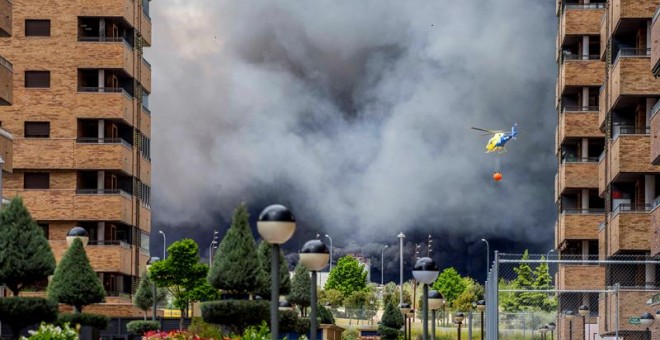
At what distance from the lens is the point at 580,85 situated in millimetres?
79562

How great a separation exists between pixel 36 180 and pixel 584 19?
3166cm

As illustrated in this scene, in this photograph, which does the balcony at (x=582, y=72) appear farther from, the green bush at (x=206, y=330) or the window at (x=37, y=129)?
the green bush at (x=206, y=330)

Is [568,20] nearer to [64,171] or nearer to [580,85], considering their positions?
[580,85]

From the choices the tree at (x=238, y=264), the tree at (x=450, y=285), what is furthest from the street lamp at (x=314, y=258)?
the tree at (x=450, y=285)

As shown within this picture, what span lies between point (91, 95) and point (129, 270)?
10.7 m

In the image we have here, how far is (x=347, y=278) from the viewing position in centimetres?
17738

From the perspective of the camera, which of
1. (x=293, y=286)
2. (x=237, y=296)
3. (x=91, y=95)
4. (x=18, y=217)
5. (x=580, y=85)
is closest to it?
(x=18, y=217)

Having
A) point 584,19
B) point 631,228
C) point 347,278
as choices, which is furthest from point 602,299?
point 347,278

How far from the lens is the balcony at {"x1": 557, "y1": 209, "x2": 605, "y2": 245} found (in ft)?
260

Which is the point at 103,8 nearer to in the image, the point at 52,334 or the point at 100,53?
the point at 100,53

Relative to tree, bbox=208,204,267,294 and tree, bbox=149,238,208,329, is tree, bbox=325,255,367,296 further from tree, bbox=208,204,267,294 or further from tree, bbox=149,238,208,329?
tree, bbox=208,204,267,294

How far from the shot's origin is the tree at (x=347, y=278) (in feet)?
579

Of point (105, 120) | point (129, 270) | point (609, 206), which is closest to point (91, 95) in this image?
point (105, 120)

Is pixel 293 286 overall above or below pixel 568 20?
below
